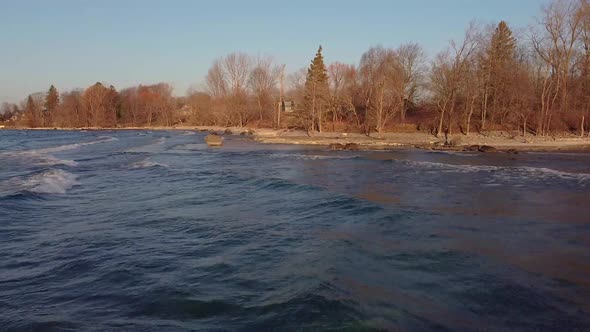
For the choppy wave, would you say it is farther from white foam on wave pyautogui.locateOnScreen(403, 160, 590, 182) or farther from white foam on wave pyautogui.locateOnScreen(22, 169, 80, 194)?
white foam on wave pyautogui.locateOnScreen(403, 160, 590, 182)

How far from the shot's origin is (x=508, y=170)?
24.5 metres

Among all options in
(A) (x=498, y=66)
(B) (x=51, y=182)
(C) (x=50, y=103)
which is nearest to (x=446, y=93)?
(A) (x=498, y=66)

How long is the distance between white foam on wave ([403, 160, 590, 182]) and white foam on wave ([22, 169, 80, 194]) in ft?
66.6

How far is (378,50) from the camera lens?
2785 inches

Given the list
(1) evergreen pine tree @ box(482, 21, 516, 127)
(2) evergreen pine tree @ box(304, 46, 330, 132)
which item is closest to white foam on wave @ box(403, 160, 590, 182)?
(1) evergreen pine tree @ box(482, 21, 516, 127)

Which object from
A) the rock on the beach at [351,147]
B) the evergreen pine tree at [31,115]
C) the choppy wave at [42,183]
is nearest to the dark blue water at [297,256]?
the choppy wave at [42,183]

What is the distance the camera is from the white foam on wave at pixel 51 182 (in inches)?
727

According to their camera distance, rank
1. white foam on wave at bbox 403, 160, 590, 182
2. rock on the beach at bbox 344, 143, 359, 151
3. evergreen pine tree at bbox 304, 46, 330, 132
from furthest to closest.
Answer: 1. evergreen pine tree at bbox 304, 46, 330, 132
2. rock on the beach at bbox 344, 143, 359, 151
3. white foam on wave at bbox 403, 160, 590, 182

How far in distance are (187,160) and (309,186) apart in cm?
1697

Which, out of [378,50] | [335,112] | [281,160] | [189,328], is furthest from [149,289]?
[378,50]

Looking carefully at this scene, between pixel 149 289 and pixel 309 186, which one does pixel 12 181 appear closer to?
pixel 309 186

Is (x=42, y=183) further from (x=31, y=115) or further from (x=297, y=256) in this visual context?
(x=31, y=115)

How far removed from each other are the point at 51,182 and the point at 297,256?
16685mm

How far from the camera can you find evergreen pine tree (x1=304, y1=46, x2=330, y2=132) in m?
59.6
